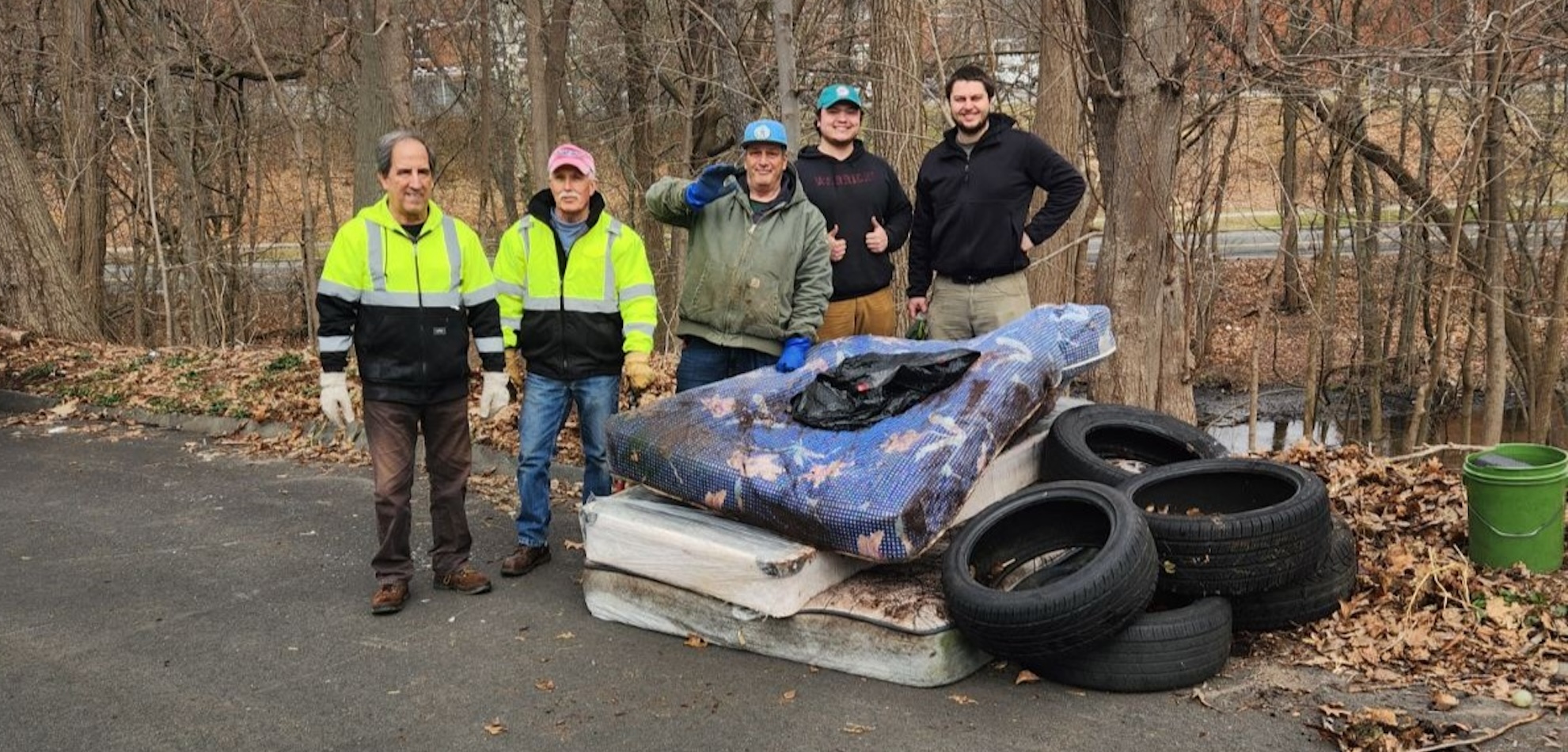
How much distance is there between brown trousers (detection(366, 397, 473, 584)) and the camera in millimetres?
5625

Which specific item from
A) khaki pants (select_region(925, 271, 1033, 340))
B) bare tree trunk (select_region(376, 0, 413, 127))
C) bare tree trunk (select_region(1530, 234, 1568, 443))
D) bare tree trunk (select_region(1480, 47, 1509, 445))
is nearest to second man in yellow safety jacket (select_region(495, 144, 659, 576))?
khaki pants (select_region(925, 271, 1033, 340))

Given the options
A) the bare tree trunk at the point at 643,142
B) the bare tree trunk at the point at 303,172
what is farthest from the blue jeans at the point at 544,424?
the bare tree trunk at the point at 643,142

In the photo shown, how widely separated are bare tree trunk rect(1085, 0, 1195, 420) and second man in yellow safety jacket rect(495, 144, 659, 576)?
9.23 feet

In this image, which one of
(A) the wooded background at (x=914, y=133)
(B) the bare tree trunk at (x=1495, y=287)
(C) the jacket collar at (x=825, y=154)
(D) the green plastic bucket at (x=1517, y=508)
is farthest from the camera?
(B) the bare tree trunk at (x=1495, y=287)

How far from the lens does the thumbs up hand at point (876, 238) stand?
21.5 ft

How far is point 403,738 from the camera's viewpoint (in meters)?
4.34

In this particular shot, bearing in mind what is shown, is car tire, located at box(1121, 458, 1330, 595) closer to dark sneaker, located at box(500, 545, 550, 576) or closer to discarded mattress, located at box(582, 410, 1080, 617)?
discarded mattress, located at box(582, 410, 1080, 617)

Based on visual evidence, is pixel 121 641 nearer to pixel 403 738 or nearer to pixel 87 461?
pixel 403 738

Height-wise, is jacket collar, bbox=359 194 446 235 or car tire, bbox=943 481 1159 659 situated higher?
jacket collar, bbox=359 194 446 235

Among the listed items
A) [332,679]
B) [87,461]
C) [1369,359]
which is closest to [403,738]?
[332,679]

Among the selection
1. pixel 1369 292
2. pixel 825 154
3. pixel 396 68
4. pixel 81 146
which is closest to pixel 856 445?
pixel 825 154

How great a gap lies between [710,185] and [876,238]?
103 cm

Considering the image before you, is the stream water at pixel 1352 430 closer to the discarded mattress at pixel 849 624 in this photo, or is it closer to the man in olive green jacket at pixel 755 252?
the man in olive green jacket at pixel 755 252

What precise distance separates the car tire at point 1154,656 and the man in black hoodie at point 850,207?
2.67 metres
